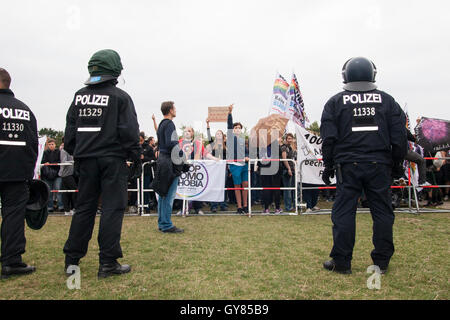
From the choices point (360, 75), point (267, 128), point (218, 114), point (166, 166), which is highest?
point (218, 114)

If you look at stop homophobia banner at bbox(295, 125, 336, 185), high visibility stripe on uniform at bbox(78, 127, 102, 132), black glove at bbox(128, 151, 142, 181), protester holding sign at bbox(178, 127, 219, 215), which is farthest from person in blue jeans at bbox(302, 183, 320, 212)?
high visibility stripe on uniform at bbox(78, 127, 102, 132)

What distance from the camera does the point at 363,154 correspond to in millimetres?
3785

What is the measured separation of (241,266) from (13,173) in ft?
9.42

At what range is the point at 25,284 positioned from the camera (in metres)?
3.52

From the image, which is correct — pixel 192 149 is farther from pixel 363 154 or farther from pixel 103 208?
pixel 363 154

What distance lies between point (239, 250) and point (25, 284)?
265 centimetres

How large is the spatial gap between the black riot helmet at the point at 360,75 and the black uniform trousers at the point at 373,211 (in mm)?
912

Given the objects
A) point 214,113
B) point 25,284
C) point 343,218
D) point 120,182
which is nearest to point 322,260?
point 343,218

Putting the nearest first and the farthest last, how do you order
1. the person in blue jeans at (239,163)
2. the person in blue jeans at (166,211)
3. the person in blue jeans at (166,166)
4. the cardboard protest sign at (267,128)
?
the person in blue jeans at (166,166)
the person in blue jeans at (166,211)
the person in blue jeans at (239,163)
the cardboard protest sign at (267,128)

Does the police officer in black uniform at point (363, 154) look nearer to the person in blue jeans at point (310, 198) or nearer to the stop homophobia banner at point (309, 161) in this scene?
the stop homophobia banner at point (309, 161)

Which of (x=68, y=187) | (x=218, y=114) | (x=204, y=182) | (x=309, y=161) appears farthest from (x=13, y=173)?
(x=218, y=114)

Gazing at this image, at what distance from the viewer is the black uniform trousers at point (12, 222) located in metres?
3.88

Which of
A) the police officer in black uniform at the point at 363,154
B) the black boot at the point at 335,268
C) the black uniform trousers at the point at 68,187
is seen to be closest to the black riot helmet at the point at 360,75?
the police officer in black uniform at the point at 363,154

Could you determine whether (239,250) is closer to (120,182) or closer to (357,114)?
(120,182)
